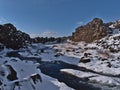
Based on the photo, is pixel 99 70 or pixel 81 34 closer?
pixel 99 70

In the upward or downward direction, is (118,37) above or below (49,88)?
above

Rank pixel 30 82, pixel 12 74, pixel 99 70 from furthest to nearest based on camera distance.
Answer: pixel 99 70 < pixel 12 74 < pixel 30 82

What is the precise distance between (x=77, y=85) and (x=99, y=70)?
1864 cm

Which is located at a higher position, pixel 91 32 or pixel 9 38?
pixel 91 32

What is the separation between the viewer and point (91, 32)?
15350 centimetres

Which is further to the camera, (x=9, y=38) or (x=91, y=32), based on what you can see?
(x=91, y=32)

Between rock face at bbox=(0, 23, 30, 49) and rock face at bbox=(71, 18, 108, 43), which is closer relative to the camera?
rock face at bbox=(0, 23, 30, 49)

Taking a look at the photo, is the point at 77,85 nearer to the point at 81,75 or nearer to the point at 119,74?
the point at 81,75

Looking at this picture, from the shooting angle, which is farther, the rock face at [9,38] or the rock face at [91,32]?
the rock face at [91,32]

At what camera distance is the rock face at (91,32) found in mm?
141738

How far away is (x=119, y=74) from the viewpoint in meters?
56.5

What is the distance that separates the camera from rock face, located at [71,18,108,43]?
142 m

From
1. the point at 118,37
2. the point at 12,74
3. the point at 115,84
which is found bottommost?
the point at 115,84

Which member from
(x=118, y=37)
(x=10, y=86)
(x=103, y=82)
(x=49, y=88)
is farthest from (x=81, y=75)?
(x=118, y=37)
